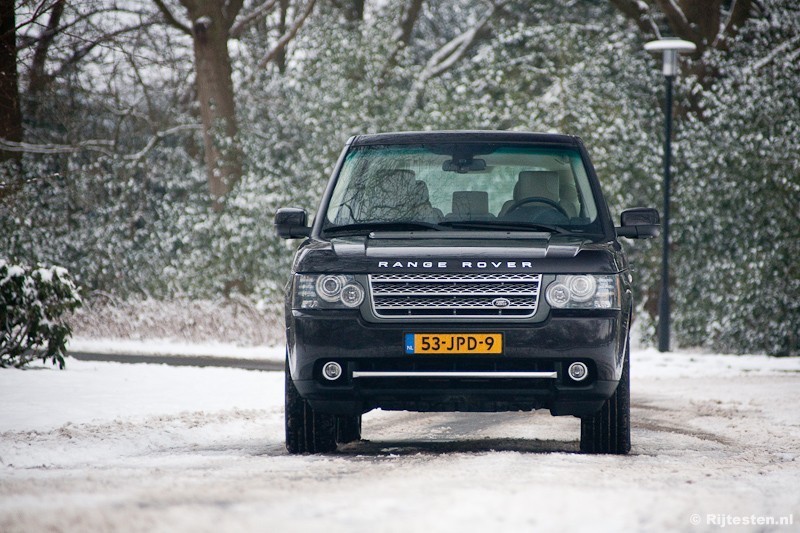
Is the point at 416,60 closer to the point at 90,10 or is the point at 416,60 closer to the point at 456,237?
the point at 90,10

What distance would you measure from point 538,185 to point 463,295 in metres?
1.52

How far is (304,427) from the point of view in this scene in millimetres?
8594

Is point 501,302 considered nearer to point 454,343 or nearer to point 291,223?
point 454,343

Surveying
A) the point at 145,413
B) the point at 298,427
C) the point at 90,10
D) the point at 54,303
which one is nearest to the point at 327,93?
the point at 90,10

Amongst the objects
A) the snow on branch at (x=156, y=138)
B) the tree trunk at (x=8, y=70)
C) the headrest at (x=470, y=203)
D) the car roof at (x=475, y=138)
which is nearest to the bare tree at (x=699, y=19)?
the snow on branch at (x=156, y=138)

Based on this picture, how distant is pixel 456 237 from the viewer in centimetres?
835

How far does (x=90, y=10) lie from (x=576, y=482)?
1852cm

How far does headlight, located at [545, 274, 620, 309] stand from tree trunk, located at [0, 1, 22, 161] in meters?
8.56

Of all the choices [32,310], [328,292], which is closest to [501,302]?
[328,292]

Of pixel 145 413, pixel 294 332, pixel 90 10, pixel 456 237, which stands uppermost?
pixel 90 10

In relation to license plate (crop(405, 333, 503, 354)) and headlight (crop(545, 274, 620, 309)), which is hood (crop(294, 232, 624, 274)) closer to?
headlight (crop(545, 274, 620, 309))

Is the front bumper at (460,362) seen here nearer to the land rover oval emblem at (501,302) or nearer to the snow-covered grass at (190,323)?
the land rover oval emblem at (501,302)

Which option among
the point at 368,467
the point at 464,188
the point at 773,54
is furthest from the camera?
the point at 773,54

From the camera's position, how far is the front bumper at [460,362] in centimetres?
787
